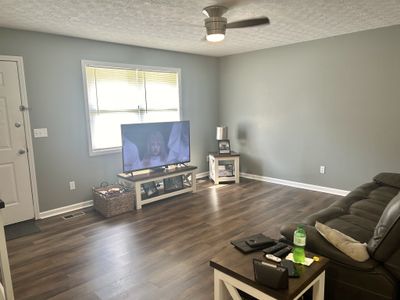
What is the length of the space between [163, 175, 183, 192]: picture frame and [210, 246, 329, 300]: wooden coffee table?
282cm

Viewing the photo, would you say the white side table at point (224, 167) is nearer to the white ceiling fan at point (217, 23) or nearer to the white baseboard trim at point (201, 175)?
the white baseboard trim at point (201, 175)

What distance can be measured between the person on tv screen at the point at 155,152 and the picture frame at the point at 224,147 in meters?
1.30

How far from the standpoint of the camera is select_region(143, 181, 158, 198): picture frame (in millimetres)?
4285

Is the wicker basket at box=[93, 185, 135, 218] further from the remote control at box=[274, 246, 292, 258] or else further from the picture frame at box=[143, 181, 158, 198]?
the remote control at box=[274, 246, 292, 258]

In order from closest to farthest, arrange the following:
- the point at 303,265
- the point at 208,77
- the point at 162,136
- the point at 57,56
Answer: the point at 303,265, the point at 57,56, the point at 162,136, the point at 208,77

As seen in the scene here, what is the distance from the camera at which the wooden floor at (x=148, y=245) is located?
2.28 metres

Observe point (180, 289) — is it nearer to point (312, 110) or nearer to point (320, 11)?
point (320, 11)

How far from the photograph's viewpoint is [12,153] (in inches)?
138

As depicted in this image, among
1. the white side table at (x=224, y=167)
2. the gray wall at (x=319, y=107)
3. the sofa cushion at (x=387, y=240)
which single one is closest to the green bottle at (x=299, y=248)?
the sofa cushion at (x=387, y=240)

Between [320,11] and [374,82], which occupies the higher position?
[320,11]

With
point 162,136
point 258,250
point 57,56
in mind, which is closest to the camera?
point 258,250

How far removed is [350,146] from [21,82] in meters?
4.58

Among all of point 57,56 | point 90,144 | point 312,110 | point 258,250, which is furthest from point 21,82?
point 312,110

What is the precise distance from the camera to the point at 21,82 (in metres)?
3.49
